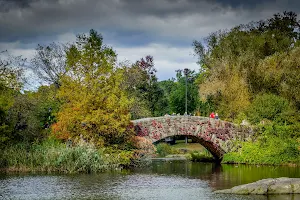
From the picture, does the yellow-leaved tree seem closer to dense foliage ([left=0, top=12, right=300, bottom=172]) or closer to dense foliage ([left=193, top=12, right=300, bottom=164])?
dense foliage ([left=0, top=12, right=300, bottom=172])

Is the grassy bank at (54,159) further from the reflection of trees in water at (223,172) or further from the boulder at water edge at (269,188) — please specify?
the boulder at water edge at (269,188)

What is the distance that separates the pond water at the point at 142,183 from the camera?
20172 mm

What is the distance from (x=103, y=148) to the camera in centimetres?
2948

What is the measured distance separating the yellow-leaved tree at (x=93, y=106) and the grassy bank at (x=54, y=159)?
1.93m

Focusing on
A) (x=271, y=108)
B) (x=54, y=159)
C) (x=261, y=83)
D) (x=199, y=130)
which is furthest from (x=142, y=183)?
(x=261, y=83)

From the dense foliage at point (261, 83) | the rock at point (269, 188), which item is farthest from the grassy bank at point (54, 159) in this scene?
the dense foliage at point (261, 83)

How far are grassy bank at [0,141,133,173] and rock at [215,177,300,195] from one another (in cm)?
858

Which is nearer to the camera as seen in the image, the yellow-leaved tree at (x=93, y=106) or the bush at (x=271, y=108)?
the yellow-leaved tree at (x=93, y=106)

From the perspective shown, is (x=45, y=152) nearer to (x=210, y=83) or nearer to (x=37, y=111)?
(x=37, y=111)

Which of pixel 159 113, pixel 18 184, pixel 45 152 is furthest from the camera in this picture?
pixel 159 113

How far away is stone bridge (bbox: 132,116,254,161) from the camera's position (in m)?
33.0

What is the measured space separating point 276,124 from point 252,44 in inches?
483

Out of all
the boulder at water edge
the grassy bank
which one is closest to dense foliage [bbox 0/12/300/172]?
the grassy bank

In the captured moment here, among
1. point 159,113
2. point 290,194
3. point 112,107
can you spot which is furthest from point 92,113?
point 159,113
